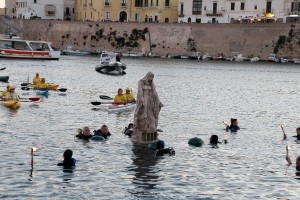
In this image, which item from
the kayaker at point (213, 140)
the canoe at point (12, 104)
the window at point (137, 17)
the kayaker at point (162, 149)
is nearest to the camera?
the kayaker at point (162, 149)

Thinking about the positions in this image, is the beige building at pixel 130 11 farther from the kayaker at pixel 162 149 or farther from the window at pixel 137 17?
the kayaker at pixel 162 149

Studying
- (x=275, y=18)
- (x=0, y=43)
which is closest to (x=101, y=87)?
(x=0, y=43)

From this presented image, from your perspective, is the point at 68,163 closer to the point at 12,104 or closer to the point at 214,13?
the point at 12,104

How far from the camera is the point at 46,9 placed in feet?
474

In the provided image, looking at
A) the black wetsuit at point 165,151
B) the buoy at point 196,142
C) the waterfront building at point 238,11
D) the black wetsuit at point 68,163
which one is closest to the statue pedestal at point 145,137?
the black wetsuit at point 165,151

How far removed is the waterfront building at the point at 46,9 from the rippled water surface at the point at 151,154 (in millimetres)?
93500

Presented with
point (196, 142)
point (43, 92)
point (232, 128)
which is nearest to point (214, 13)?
point (43, 92)

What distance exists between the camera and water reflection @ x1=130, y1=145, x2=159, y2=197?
21372 mm

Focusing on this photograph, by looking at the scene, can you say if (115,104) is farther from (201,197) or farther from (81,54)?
(81,54)

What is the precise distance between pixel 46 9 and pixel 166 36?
107 feet

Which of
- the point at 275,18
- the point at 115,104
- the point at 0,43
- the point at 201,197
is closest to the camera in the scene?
the point at 201,197

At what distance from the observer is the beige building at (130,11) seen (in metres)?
131

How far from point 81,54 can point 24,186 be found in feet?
363

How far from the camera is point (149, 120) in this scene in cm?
2698
